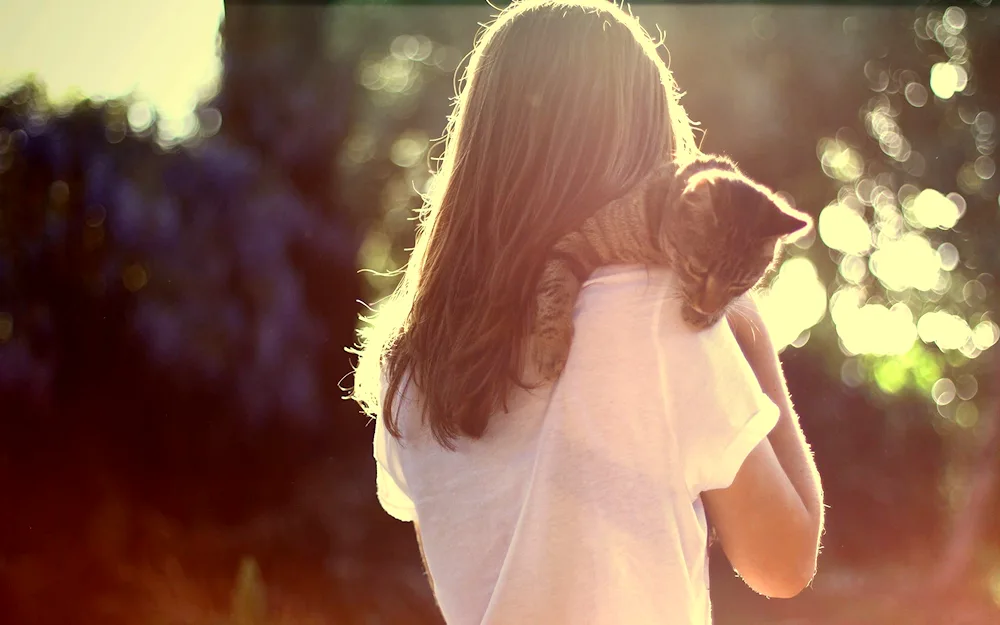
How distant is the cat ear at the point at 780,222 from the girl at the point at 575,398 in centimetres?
12

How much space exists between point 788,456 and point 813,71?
18.5 feet

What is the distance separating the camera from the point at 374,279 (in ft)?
16.3

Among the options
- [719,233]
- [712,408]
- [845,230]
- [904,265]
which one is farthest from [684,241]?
[904,265]

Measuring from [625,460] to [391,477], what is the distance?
1.54ft

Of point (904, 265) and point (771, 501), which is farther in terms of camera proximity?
point (904, 265)

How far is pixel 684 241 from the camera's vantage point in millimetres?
1091

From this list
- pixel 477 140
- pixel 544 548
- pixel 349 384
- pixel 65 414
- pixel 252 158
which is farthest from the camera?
pixel 349 384

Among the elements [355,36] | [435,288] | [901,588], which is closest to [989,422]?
[901,588]

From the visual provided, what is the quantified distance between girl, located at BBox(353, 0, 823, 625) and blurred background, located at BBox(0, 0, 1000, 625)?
197 centimetres

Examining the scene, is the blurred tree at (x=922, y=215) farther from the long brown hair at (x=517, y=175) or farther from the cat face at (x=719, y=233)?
the cat face at (x=719, y=233)

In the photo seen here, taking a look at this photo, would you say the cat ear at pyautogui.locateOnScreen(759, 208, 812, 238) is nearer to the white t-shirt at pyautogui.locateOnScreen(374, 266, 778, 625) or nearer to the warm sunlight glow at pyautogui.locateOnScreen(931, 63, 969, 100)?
the white t-shirt at pyautogui.locateOnScreen(374, 266, 778, 625)

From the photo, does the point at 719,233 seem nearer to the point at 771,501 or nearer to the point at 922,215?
the point at 771,501

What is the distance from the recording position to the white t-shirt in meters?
1.07

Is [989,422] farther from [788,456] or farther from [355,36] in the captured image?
[788,456]
